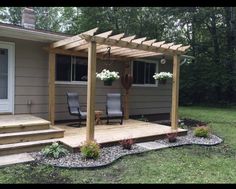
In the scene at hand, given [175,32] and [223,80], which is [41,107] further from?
[175,32]

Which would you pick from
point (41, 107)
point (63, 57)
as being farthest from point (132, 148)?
point (63, 57)

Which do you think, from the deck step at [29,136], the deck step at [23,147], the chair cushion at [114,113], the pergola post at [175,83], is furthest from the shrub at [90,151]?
the chair cushion at [114,113]

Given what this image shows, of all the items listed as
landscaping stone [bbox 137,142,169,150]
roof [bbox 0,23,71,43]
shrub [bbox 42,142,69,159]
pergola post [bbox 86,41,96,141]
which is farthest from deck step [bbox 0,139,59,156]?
roof [bbox 0,23,71,43]

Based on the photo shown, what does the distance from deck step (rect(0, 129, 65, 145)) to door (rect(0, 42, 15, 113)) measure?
1.78 metres

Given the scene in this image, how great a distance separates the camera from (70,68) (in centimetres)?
840

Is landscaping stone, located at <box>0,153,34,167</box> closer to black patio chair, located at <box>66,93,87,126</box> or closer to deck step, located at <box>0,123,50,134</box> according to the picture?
deck step, located at <box>0,123,50,134</box>

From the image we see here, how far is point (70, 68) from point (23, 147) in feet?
11.7

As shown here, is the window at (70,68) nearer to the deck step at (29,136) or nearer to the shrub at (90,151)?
the deck step at (29,136)

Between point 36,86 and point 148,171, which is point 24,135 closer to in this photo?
point 36,86

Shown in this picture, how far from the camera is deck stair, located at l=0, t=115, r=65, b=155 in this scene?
5301 millimetres

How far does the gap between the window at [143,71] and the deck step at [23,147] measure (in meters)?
5.33

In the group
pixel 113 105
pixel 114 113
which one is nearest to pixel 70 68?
pixel 113 105

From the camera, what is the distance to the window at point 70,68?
8.18 meters

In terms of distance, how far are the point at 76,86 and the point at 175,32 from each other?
13.2 meters
